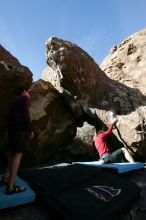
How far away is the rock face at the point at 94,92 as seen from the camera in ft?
28.9

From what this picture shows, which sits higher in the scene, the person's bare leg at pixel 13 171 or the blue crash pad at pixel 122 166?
the person's bare leg at pixel 13 171

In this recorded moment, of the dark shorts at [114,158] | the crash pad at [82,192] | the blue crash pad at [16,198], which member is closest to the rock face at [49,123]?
the dark shorts at [114,158]

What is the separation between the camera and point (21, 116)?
16.7ft

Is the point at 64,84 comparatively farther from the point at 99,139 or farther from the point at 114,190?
the point at 114,190

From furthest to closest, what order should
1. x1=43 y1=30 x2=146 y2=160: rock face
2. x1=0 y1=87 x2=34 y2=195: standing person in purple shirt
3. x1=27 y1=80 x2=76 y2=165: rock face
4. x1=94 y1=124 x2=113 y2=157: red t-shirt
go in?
x1=27 y1=80 x2=76 y2=165: rock face → x1=43 y1=30 x2=146 y2=160: rock face → x1=94 y1=124 x2=113 y2=157: red t-shirt → x1=0 y1=87 x2=34 y2=195: standing person in purple shirt

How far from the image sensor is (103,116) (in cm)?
946

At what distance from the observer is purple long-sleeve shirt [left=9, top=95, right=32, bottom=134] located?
16.5 ft

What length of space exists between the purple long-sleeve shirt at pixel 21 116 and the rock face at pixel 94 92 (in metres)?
4.54

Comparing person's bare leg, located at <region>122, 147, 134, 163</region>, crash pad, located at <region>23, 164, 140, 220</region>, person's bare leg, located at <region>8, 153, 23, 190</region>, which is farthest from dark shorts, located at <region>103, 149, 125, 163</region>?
person's bare leg, located at <region>8, 153, 23, 190</region>

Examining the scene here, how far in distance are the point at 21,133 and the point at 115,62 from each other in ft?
34.2

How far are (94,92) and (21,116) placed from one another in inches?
210

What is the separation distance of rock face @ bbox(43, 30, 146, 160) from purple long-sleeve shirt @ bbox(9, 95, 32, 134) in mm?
4540

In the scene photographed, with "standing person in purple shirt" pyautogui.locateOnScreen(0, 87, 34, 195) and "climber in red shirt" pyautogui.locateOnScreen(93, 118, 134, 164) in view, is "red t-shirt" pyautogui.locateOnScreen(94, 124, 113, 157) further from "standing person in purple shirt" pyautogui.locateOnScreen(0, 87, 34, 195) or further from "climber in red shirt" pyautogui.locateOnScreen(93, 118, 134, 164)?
"standing person in purple shirt" pyautogui.locateOnScreen(0, 87, 34, 195)

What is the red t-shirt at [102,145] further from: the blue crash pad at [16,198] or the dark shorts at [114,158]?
the blue crash pad at [16,198]
